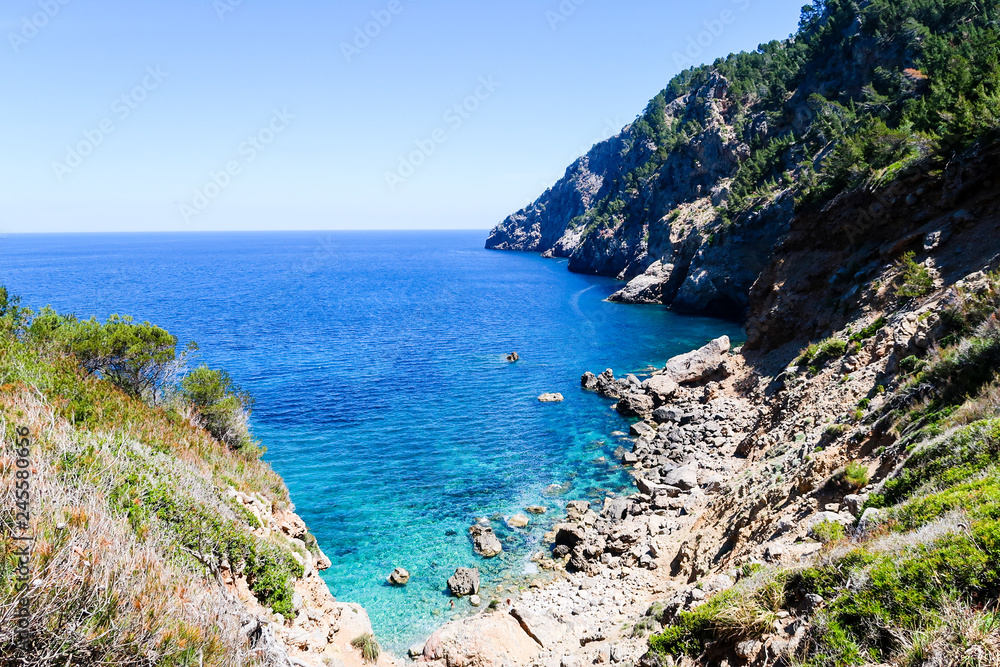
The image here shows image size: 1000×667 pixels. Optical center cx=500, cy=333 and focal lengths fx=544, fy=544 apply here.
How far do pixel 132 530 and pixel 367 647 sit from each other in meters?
7.26

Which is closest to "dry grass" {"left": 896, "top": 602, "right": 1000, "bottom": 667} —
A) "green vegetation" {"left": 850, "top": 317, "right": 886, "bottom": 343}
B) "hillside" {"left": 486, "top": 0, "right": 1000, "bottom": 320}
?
"green vegetation" {"left": 850, "top": 317, "right": 886, "bottom": 343}

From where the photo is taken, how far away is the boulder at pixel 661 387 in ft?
126

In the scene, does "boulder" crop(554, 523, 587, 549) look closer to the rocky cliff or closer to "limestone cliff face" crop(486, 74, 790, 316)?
the rocky cliff

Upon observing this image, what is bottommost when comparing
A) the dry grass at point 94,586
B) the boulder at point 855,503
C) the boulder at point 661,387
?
the boulder at point 661,387

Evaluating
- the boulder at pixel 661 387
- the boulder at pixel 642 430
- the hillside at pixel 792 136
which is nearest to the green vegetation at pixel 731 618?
the boulder at pixel 642 430

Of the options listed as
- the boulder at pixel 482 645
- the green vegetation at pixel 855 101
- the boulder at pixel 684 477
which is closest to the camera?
the boulder at pixel 482 645

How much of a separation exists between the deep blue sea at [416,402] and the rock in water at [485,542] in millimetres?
465

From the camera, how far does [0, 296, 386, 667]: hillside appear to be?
630 cm

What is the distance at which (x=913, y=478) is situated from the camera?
10711 mm

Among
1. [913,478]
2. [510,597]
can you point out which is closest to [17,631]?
[913,478]

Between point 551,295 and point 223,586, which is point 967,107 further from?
point 551,295

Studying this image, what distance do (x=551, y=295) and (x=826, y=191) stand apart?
60163mm

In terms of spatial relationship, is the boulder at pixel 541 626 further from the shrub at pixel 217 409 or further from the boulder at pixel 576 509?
the shrub at pixel 217 409

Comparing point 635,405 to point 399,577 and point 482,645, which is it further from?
point 482,645
